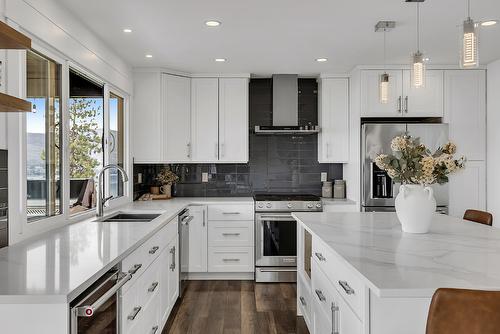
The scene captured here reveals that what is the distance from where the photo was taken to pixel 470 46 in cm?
196

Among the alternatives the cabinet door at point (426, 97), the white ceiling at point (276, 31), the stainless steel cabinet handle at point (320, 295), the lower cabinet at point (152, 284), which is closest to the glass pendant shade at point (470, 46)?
the white ceiling at point (276, 31)

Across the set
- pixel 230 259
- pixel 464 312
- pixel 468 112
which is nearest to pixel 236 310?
pixel 230 259

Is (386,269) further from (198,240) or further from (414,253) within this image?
(198,240)

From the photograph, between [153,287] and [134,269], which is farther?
[153,287]

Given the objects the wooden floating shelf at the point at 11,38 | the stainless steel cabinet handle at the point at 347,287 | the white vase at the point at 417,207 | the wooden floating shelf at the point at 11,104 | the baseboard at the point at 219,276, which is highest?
the wooden floating shelf at the point at 11,38

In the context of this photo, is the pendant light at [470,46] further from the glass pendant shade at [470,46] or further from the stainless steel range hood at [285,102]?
the stainless steel range hood at [285,102]

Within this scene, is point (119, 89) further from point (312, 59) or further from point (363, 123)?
point (363, 123)

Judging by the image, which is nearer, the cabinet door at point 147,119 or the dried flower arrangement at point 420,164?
the dried flower arrangement at point 420,164

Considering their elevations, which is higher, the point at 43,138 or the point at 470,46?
the point at 470,46

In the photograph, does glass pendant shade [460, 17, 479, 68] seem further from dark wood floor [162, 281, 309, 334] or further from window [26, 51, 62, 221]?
window [26, 51, 62, 221]

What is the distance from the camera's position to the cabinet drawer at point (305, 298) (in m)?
Answer: 3.05

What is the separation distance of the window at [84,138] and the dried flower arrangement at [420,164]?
7.54 ft

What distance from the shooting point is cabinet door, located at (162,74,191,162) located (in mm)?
4914

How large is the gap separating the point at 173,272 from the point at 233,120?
2.11 meters
